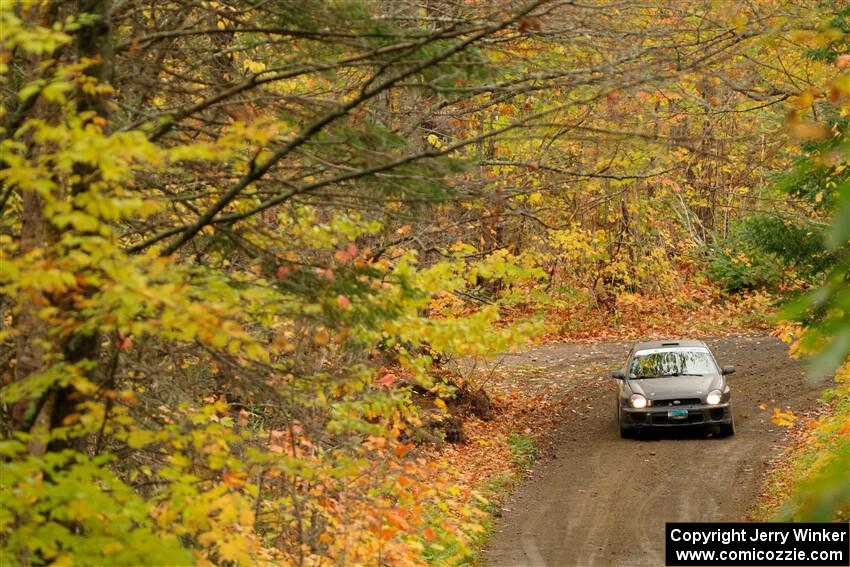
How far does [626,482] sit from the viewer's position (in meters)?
16.2

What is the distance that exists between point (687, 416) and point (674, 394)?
508mm

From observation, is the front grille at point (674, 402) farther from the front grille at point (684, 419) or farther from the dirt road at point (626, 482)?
the dirt road at point (626, 482)

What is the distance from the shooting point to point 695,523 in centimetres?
1348

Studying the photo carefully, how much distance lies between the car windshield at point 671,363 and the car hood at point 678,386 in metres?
0.23

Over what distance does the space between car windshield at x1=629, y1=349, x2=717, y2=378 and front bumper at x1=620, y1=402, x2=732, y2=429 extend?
71cm

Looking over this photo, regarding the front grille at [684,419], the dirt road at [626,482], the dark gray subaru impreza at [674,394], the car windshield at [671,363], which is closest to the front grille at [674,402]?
the dark gray subaru impreza at [674,394]

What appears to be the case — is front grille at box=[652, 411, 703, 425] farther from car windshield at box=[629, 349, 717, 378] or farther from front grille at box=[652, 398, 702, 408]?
car windshield at box=[629, 349, 717, 378]

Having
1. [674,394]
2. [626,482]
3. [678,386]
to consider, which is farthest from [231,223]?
[678,386]

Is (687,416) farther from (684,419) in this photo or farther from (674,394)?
(674,394)

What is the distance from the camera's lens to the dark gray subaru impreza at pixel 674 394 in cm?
1833

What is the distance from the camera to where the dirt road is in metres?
12.9

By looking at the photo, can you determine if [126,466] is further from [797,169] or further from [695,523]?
[695,523]

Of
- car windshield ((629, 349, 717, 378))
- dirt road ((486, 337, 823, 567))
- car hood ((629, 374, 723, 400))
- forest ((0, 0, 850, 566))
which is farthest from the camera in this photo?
car windshield ((629, 349, 717, 378))

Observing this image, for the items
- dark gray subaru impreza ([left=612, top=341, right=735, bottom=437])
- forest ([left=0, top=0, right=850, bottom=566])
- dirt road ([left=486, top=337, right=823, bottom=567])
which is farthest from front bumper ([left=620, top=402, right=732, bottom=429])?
forest ([left=0, top=0, right=850, bottom=566])
